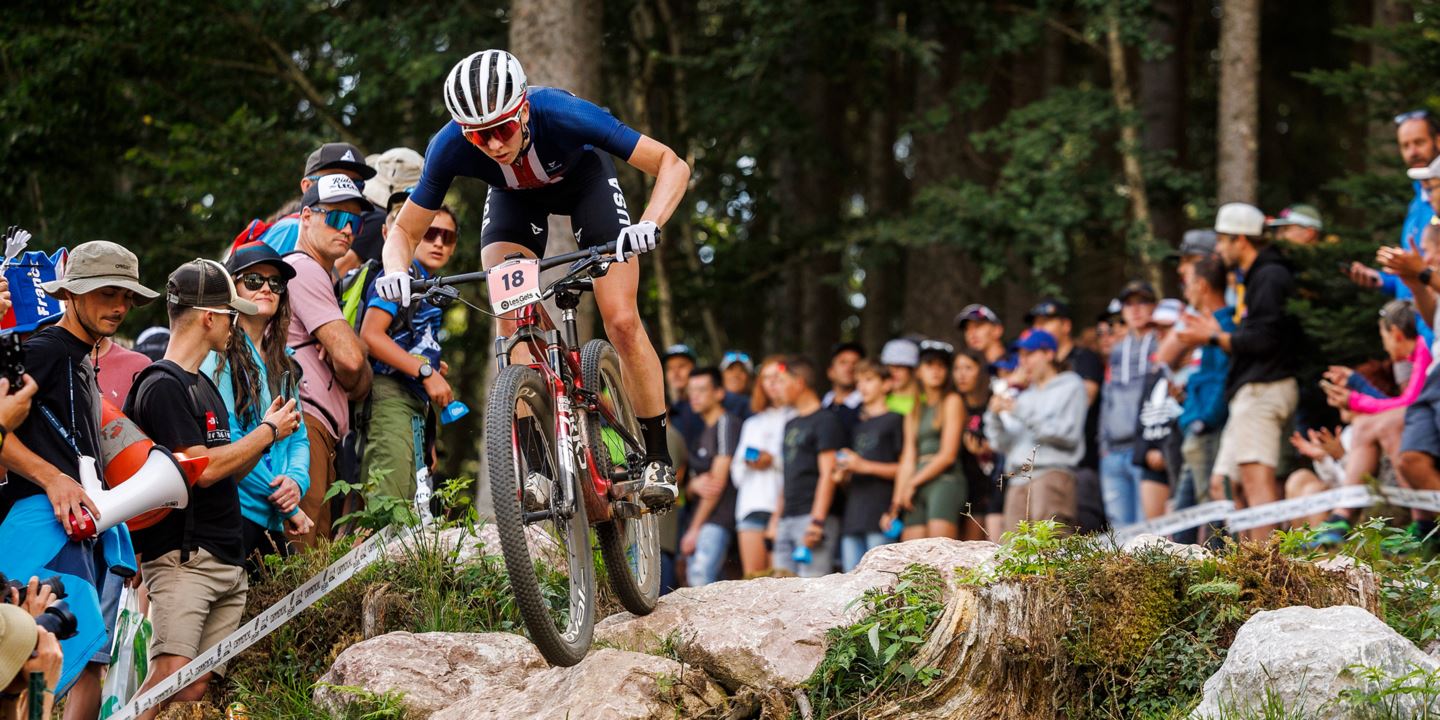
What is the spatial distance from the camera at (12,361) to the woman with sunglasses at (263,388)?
1.36 meters

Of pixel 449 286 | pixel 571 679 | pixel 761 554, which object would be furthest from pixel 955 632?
pixel 761 554

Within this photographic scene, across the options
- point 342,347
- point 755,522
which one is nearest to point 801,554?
point 755,522

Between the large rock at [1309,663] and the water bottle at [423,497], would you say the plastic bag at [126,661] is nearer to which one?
the water bottle at [423,497]

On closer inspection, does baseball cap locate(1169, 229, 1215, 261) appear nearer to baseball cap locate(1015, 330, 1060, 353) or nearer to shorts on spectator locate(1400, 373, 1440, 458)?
baseball cap locate(1015, 330, 1060, 353)

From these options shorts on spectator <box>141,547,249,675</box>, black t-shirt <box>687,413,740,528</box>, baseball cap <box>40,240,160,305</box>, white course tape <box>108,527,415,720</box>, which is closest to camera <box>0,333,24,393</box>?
baseball cap <box>40,240,160,305</box>

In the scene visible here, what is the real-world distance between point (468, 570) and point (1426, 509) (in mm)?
5192

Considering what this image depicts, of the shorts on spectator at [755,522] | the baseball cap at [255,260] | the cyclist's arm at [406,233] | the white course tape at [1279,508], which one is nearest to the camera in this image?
the cyclist's arm at [406,233]

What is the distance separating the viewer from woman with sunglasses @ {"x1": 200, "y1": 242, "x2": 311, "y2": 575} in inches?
268

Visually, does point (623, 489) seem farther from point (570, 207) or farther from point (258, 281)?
point (258, 281)

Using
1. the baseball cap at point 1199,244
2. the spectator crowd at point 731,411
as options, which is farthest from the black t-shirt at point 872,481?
the baseball cap at point 1199,244

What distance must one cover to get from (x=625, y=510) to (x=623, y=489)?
0.11m

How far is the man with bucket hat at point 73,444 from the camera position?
5488 mm

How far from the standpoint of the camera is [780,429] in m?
11.4

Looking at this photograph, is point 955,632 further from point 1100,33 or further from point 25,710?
point 1100,33
